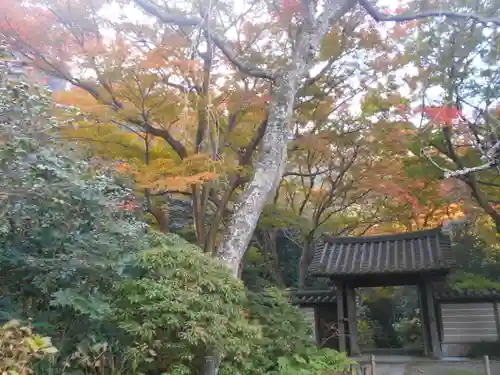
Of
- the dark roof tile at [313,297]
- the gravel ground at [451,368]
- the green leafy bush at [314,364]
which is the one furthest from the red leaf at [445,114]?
the dark roof tile at [313,297]

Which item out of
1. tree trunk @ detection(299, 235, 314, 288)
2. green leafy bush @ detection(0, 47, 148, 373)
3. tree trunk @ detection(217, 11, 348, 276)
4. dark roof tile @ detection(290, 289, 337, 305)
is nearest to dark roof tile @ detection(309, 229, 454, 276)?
dark roof tile @ detection(290, 289, 337, 305)

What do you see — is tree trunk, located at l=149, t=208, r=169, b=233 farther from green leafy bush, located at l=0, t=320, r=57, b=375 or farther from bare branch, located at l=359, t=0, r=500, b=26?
green leafy bush, located at l=0, t=320, r=57, b=375

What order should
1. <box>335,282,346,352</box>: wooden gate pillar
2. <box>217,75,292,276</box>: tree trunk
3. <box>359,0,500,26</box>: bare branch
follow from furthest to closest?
1. <box>335,282,346,352</box>: wooden gate pillar
2. <box>359,0,500,26</box>: bare branch
3. <box>217,75,292,276</box>: tree trunk

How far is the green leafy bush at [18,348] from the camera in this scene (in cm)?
334

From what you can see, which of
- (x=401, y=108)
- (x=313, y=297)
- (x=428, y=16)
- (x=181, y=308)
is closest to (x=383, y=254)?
(x=313, y=297)

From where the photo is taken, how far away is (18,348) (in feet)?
11.3

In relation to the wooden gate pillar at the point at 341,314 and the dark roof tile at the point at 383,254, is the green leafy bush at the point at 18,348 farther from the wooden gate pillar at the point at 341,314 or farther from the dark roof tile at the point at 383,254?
the wooden gate pillar at the point at 341,314

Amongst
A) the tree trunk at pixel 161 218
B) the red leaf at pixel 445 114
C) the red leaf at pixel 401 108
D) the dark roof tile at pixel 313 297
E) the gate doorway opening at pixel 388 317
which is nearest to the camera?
the red leaf at pixel 445 114

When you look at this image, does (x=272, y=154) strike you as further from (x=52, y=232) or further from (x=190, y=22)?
(x=52, y=232)

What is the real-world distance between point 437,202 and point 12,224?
36.7ft

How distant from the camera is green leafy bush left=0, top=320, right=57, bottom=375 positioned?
3344 mm

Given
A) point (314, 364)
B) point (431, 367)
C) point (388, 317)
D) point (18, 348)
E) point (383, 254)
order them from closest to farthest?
1. point (18, 348)
2. point (314, 364)
3. point (431, 367)
4. point (383, 254)
5. point (388, 317)

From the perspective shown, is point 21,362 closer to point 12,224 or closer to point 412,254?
point 12,224

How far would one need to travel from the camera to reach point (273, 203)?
506 inches
